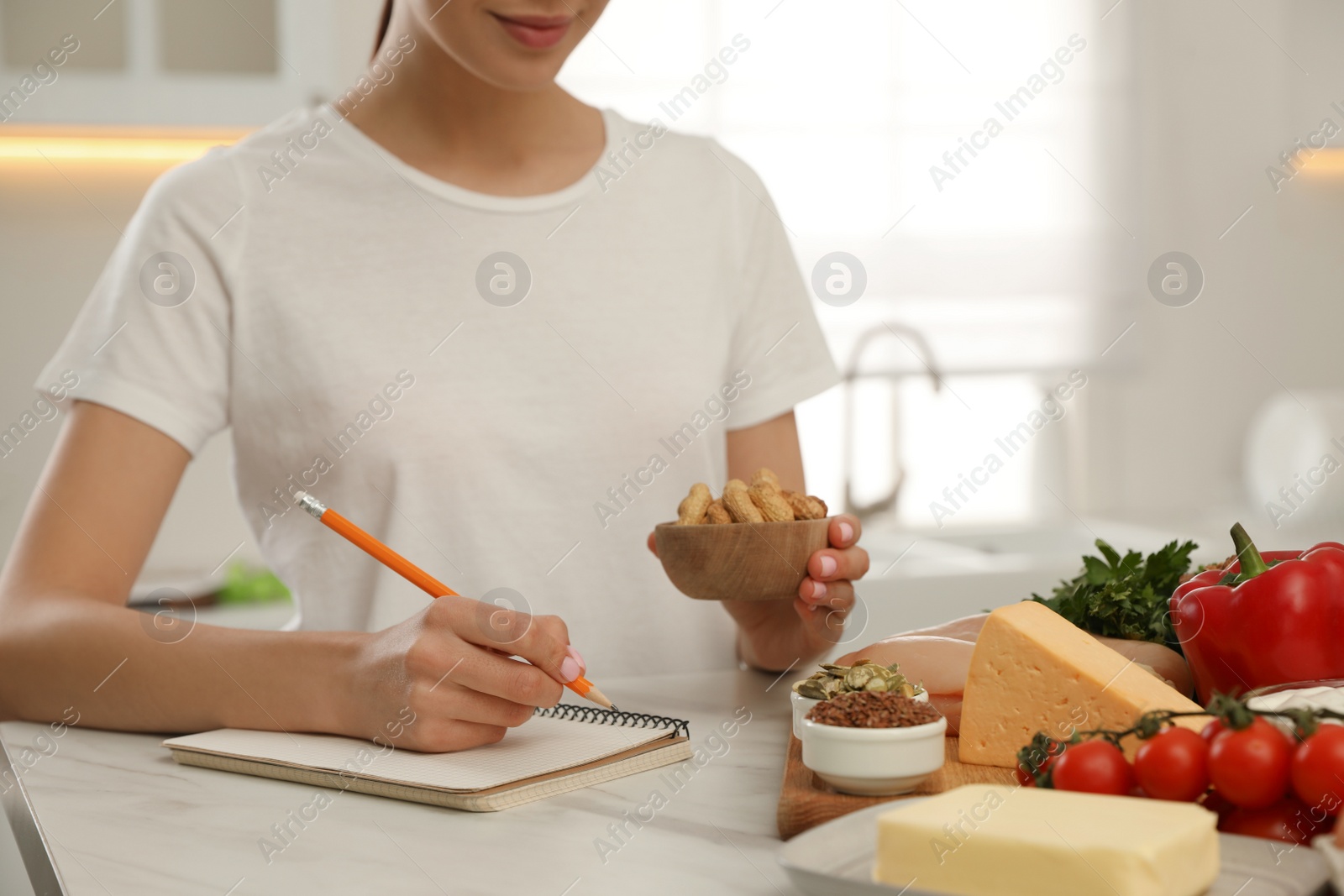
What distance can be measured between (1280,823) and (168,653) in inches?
30.8

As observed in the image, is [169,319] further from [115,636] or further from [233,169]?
[115,636]

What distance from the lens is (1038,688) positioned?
760mm

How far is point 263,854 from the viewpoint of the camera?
2.08ft

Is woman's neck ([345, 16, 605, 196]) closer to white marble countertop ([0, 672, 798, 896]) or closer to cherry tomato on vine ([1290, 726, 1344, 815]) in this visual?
white marble countertop ([0, 672, 798, 896])

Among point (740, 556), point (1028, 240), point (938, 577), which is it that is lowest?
point (938, 577)

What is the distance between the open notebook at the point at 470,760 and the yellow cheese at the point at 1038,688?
0.68ft

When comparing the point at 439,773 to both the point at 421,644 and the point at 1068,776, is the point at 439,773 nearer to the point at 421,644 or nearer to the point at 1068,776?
the point at 421,644

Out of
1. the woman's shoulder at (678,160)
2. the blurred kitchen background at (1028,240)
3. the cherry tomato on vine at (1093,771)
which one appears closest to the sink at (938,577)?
the blurred kitchen background at (1028,240)

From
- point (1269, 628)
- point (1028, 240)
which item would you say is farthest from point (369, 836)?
point (1028, 240)

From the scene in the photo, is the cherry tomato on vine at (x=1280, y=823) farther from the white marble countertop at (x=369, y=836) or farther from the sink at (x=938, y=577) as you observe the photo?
the sink at (x=938, y=577)

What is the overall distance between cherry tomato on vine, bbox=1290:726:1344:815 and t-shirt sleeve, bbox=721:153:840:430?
2.67ft

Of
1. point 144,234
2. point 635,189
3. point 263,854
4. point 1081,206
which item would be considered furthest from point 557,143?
point 1081,206

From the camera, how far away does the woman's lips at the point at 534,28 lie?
1.06 meters

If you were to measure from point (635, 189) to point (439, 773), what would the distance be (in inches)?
31.7
